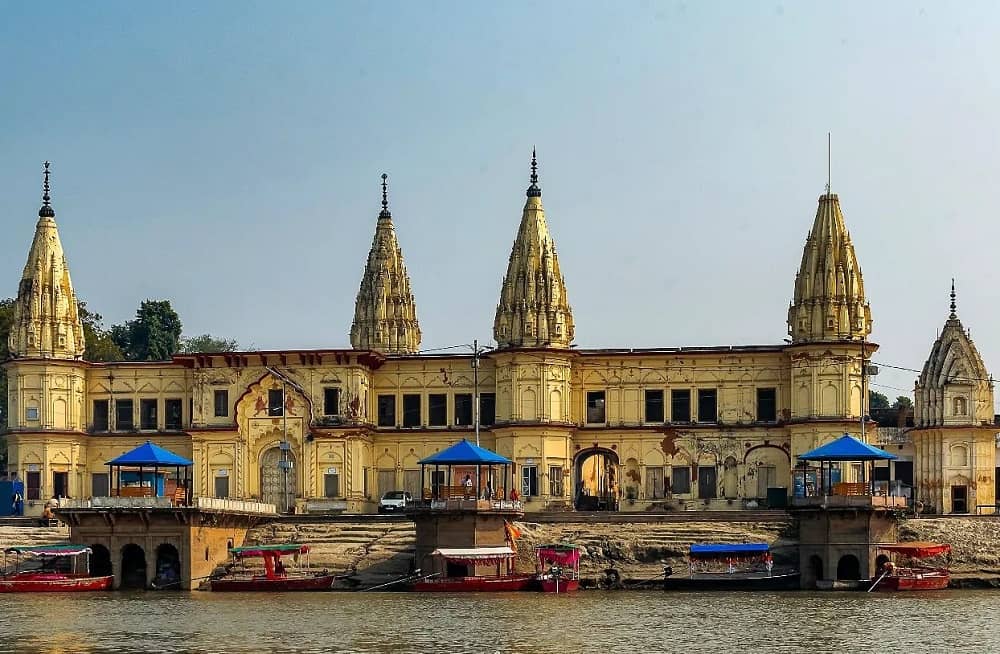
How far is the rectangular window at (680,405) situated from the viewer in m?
97.4

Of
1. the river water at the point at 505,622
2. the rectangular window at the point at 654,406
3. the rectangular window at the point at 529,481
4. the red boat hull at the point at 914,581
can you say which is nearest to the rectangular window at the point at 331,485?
the rectangular window at the point at 529,481

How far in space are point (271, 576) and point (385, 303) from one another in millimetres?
39832

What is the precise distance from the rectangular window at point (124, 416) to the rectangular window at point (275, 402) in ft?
23.4

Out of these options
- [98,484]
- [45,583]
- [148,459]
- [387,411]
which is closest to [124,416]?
[98,484]

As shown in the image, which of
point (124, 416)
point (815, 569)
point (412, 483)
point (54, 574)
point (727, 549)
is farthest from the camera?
point (124, 416)

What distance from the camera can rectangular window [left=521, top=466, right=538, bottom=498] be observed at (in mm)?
95375

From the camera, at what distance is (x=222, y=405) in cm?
9806

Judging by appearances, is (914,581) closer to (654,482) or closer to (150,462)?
(654,482)

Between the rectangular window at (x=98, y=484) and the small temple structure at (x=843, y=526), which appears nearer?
the small temple structure at (x=843, y=526)

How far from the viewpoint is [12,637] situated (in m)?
59.4

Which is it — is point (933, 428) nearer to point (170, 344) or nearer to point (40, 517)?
point (40, 517)

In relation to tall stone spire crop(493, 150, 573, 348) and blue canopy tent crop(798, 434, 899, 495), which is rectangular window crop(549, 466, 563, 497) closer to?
tall stone spire crop(493, 150, 573, 348)

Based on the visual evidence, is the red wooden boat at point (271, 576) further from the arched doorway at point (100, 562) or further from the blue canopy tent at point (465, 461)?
the blue canopy tent at point (465, 461)

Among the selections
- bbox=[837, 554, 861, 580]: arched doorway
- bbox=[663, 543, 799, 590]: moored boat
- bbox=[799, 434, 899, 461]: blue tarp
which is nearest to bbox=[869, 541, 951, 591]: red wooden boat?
bbox=[837, 554, 861, 580]: arched doorway
